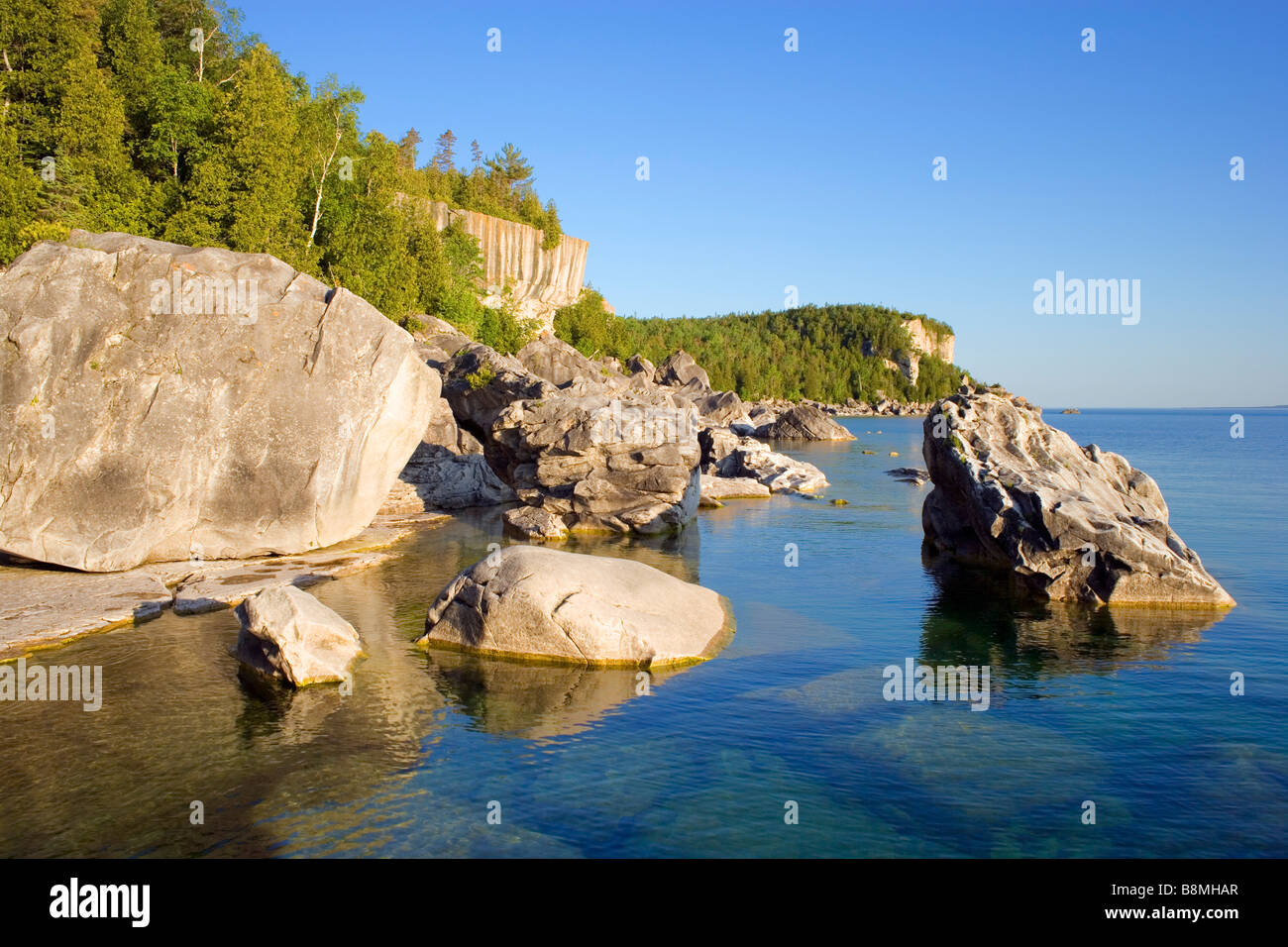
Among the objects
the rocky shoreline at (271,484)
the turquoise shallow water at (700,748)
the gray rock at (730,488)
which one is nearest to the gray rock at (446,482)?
the rocky shoreline at (271,484)

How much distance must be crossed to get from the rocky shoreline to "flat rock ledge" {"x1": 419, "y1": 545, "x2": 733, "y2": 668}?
48 mm

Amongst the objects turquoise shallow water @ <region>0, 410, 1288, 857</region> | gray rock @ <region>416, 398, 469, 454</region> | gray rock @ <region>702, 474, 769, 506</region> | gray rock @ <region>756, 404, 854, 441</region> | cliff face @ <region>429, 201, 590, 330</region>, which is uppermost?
cliff face @ <region>429, 201, 590, 330</region>

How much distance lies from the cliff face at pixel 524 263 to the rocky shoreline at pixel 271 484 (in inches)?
2496

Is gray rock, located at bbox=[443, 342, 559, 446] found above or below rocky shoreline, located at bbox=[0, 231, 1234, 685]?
above

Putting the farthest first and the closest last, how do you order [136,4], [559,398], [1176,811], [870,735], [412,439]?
[136,4], [559,398], [412,439], [870,735], [1176,811]

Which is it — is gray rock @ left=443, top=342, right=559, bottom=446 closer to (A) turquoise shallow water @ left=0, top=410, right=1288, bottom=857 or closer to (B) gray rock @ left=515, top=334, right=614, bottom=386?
(B) gray rock @ left=515, top=334, right=614, bottom=386

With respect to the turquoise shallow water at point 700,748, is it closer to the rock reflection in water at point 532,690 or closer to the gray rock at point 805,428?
the rock reflection in water at point 532,690

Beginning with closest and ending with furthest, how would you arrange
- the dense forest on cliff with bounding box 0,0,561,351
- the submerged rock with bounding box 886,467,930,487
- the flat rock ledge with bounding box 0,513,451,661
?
the flat rock ledge with bounding box 0,513,451,661, the dense forest on cliff with bounding box 0,0,561,351, the submerged rock with bounding box 886,467,930,487

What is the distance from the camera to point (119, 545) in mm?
22031

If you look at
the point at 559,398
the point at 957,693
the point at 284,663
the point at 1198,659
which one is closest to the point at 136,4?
the point at 559,398

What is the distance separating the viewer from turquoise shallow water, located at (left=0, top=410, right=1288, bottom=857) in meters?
11.3

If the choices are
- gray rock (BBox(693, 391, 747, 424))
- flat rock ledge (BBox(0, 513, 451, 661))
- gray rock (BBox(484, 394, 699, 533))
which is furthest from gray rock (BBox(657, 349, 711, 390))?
flat rock ledge (BBox(0, 513, 451, 661))
